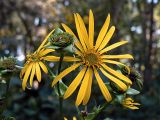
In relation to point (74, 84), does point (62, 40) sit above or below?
above

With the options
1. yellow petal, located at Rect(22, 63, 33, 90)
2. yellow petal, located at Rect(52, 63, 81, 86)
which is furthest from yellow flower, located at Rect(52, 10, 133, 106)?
yellow petal, located at Rect(22, 63, 33, 90)

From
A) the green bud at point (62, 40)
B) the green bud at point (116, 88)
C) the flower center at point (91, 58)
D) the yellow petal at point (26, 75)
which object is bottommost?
the green bud at point (116, 88)

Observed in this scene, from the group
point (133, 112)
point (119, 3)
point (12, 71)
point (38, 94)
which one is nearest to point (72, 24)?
point (119, 3)

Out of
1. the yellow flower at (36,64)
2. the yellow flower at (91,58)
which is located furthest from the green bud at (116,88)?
the yellow flower at (36,64)

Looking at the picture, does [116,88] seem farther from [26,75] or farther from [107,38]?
[26,75]

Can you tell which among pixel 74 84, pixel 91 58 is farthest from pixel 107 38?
pixel 74 84

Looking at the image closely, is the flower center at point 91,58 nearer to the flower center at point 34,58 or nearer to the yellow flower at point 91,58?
the yellow flower at point 91,58

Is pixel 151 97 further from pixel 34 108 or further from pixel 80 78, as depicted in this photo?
pixel 80 78

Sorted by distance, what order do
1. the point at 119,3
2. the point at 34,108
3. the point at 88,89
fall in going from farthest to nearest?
1. the point at 119,3
2. the point at 34,108
3. the point at 88,89
